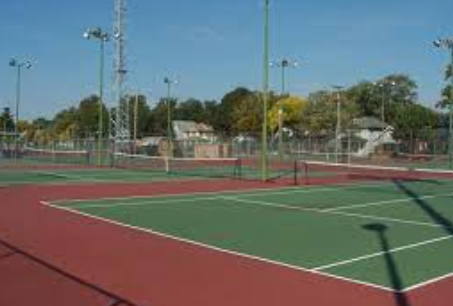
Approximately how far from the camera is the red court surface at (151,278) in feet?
26.5

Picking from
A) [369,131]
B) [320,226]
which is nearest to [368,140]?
[369,131]

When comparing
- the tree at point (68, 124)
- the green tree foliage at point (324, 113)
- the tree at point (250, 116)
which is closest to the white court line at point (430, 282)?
the green tree foliage at point (324, 113)

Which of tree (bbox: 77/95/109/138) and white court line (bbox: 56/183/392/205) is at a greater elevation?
tree (bbox: 77/95/109/138)

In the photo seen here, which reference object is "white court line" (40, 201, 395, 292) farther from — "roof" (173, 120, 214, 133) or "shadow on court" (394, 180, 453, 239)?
"roof" (173, 120, 214, 133)

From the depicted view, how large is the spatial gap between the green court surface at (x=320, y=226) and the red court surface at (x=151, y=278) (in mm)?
497

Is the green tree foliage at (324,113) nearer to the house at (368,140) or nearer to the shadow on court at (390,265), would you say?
the house at (368,140)

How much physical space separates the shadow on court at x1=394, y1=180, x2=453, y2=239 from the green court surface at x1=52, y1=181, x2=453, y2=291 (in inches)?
0.8

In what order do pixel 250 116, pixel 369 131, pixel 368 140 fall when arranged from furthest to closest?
1. pixel 250 116
2. pixel 369 131
3. pixel 368 140

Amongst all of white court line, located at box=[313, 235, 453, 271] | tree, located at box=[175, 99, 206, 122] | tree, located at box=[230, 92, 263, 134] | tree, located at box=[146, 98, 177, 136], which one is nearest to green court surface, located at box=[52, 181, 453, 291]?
white court line, located at box=[313, 235, 453, 271]

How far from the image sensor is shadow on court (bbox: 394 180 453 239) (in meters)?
14.7

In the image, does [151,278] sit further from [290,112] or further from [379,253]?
[290,112]

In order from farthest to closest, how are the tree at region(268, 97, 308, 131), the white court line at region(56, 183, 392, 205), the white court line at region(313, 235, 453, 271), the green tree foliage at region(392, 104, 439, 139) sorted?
1. the green tree foliage at region(392, 104, 439, 139)
2. the tree at region(268, 97, 308, 131)
3. the white court line at region(56, 183, 392, 205)
4. the white court line at region(313, 235, 453, 271)

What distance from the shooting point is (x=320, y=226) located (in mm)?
14789

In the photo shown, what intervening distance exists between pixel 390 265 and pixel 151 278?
347cm
